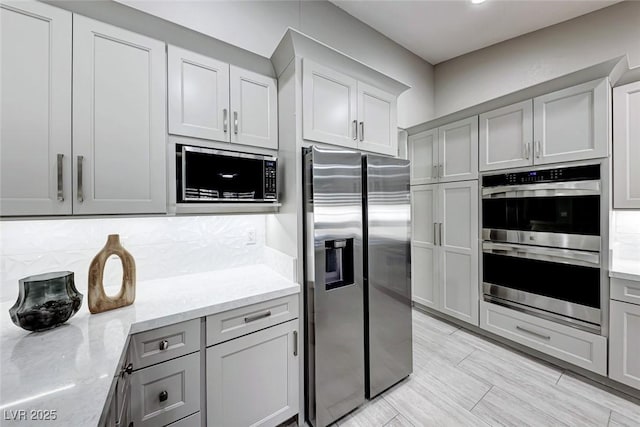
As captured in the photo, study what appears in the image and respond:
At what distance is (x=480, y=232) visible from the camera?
2.63 meters

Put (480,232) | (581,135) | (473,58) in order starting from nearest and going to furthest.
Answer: (581,135) < (480,232) < (473,58)

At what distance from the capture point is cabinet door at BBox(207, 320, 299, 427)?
4.45 ft

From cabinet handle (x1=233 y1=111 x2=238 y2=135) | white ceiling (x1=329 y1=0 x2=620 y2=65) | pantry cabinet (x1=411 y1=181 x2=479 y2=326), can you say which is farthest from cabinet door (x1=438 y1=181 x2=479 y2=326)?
cabinet handle (x1=233 y1=111 x2=238 y2=135)

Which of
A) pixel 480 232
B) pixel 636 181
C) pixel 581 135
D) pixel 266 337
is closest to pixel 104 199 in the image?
pixel 266 337

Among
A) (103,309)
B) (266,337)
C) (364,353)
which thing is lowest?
(364,353)

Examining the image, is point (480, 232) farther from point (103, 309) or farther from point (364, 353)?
point (103, 309)

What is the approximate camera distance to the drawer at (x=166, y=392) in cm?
116

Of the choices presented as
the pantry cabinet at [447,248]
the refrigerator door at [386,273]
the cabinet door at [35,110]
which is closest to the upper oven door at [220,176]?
the cabinet door at [35,110]

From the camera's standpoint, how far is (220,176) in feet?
5.25

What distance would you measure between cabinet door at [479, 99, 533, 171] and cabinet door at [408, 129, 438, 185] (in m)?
0.51

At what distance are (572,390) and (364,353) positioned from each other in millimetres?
1670

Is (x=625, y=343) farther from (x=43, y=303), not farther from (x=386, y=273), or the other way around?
(x=43, y=303)

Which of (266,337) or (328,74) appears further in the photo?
(328,74)

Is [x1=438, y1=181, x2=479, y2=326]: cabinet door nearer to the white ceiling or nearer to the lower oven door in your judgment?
the lower oven door
